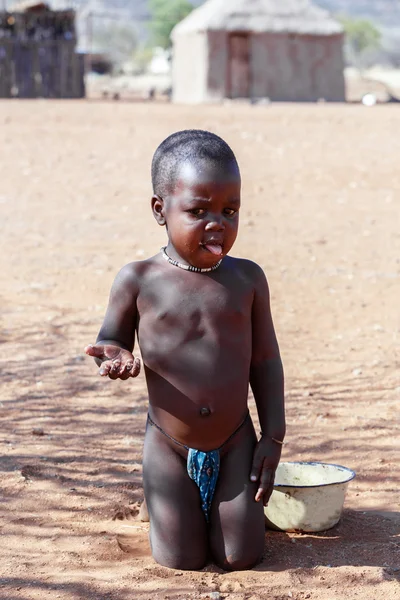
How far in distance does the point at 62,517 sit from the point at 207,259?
1094 mm

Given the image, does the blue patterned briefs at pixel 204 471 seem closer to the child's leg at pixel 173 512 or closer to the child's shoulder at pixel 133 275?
the child's leg at pixel 173 512

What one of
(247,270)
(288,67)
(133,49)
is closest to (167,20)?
(133,49)

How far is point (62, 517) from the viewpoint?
3.29 m

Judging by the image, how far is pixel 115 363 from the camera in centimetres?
262

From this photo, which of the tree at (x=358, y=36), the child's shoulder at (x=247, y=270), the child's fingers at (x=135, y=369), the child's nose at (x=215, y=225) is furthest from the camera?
the tree at (x=358, y=36)

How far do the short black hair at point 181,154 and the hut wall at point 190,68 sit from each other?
70.8ft

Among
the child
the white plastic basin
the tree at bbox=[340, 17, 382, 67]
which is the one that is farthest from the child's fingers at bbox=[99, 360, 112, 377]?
the tree at bbox=[340, 17, 382, 67]

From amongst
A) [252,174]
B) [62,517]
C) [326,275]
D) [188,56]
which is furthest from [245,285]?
[188,56]

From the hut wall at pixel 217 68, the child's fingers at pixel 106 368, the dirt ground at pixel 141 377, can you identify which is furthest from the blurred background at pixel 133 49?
the child's fingers at pixel 106 368

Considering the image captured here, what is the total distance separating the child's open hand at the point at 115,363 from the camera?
260 cm

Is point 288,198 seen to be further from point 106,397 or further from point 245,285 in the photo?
point 245,285

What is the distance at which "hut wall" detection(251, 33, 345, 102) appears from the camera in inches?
938

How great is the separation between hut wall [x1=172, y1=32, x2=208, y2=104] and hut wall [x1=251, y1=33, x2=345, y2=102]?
4.14ft

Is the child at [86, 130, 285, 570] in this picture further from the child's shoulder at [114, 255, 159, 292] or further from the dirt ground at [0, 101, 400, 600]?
the dirt ground at [0, 101, 400, 600]
